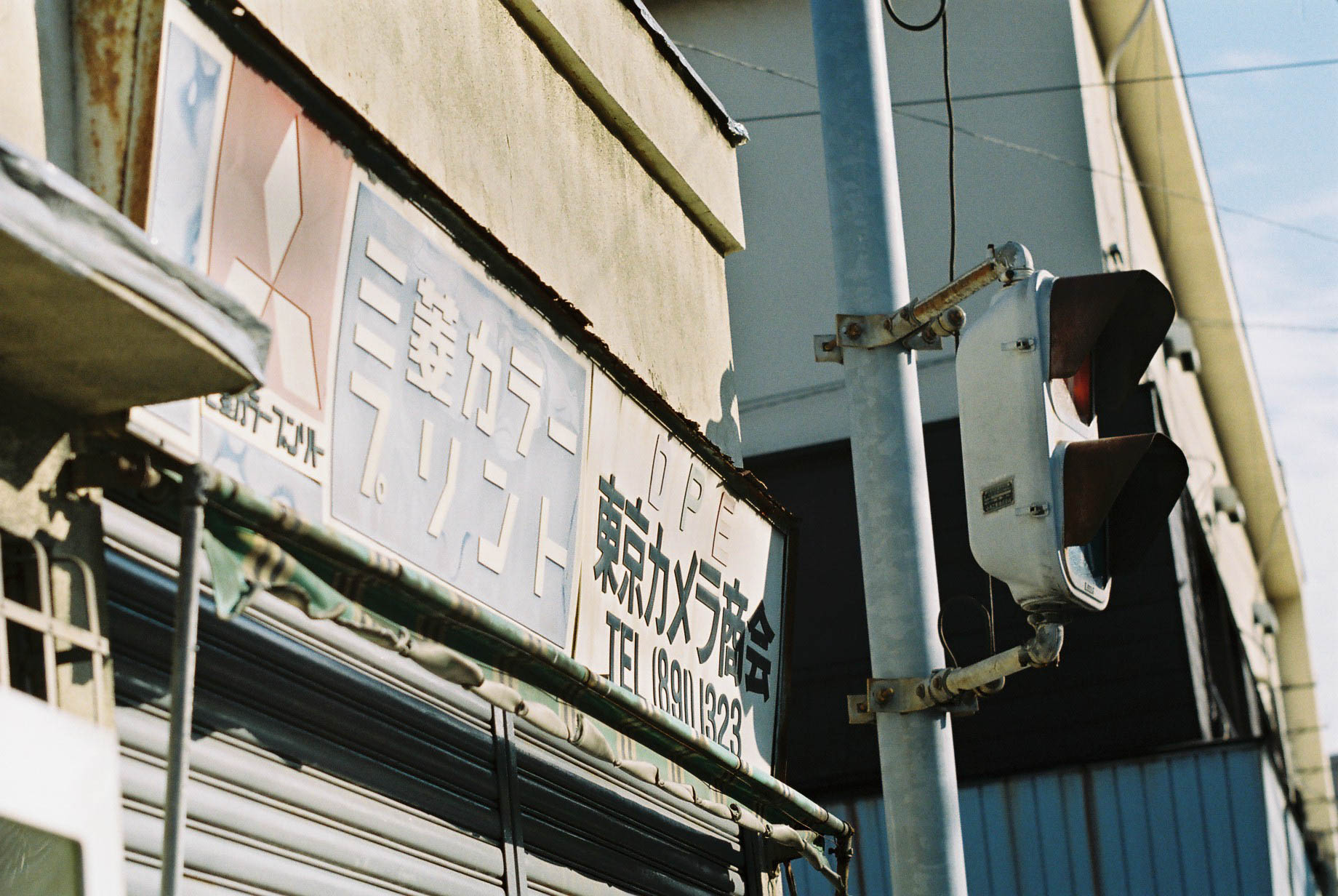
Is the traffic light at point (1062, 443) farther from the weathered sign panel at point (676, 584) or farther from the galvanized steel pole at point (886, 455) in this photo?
the weathered sign panel at point (676, 584)

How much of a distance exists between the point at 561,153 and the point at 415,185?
1.81 meters

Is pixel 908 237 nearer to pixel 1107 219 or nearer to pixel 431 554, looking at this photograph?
pixel 1107 219

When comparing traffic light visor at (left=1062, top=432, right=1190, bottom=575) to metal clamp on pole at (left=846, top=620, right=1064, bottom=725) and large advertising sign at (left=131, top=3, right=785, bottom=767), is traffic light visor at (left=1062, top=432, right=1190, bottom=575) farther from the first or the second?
large advertising sign at (left=131, top=3, right=785, bottom=767)

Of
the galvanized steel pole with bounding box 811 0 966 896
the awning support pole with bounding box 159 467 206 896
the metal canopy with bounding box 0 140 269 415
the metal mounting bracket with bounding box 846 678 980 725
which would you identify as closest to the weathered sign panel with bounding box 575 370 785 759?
the galvanized steel pole with bounding box 811 0 966 896

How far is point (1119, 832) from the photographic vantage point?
1279 centimetres

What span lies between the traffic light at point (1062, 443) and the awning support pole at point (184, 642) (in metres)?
2.32

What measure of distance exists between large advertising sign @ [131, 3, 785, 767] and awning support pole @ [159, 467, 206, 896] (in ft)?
1.01

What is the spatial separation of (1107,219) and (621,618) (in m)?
11.0

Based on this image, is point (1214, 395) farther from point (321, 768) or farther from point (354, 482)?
point (321, 768)

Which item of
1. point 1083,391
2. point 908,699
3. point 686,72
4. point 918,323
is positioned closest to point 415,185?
point 918,323

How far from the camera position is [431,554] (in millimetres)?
4867

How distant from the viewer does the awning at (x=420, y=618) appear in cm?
347

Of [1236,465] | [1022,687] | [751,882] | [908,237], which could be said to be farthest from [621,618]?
[1236,465]

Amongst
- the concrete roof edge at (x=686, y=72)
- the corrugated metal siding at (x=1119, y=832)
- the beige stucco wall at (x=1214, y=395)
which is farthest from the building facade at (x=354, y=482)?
the beige stucco wall at (x=1214, y=395)
